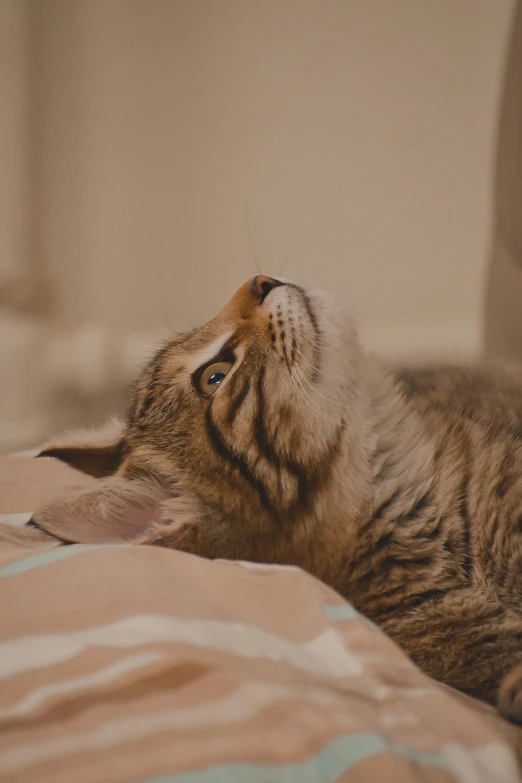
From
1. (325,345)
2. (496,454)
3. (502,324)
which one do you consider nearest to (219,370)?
(325,345)

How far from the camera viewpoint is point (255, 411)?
3.22ft

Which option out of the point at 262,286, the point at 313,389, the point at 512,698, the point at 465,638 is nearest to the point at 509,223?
the point at 262,286

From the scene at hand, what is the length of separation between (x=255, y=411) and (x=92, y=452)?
354mm

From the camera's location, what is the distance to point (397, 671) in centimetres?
66

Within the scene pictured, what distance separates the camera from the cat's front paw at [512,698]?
70 cm

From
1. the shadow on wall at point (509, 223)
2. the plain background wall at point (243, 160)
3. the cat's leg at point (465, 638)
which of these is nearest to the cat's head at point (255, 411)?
the cat's leg at point (465, 638)

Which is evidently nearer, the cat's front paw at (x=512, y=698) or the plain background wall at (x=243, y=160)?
the cat's front paw at (x=512, y=698)

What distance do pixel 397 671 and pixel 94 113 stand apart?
176 cm

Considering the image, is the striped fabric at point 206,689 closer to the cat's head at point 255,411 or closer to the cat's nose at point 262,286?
the cat's head at point 255,411

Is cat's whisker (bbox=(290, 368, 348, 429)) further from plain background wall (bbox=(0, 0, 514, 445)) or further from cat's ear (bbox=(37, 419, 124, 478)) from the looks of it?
plain background wall (bbox=(0, 0, 514, 445))

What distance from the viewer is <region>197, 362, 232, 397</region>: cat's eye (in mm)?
1044

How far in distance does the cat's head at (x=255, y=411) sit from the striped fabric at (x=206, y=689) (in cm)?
22

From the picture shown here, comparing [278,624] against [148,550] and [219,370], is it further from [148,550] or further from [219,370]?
[219,370]

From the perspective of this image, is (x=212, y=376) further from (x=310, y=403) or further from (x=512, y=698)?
(x=512, y=698)
